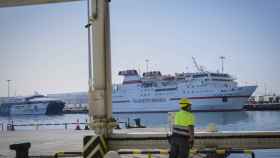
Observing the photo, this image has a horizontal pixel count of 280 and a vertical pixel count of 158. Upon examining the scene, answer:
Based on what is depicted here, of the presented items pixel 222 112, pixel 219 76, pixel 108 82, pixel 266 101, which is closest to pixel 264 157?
pixel 108 82

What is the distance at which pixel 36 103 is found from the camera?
12462 centimetres

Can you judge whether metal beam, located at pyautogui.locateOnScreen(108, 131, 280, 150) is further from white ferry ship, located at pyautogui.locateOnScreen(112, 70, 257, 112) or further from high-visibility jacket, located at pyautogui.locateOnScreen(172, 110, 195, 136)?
white ferry ship, located at pyautogui.locateOnScreen(112, 70, 257, 112)

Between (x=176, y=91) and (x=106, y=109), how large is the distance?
90.6 metres

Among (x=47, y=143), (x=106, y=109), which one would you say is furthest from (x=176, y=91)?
(x=106, y=109)

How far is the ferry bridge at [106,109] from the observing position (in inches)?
366

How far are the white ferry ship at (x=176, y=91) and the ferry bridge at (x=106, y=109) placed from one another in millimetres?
87090

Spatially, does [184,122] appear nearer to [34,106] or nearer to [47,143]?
[47,143]

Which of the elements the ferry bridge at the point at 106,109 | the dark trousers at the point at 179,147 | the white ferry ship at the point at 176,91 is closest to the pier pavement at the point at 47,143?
the ferry bridge at the point at 106,109

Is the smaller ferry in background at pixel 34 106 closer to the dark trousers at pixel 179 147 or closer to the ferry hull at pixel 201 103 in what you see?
the ferry hull at pixel 201 103

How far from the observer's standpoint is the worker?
305 inches

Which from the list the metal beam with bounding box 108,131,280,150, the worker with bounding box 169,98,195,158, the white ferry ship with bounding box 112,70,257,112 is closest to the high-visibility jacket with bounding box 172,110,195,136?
the worker with bounding box 169,98,195,158

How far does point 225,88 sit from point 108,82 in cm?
9011

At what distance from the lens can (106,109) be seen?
386 inches

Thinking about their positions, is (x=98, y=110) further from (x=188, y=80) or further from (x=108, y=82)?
(x=188, y=80)
